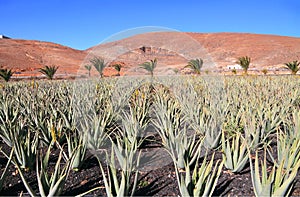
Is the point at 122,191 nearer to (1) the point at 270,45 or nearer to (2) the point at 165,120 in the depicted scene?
(2) the point at 165,120

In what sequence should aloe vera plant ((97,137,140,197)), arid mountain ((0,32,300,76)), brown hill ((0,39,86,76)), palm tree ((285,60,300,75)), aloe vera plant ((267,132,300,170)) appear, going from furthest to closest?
brown hill ((0,39,86,76)), arid mountain ((0,32,300,76)), palm tree ((285,60,300,75)), aloe vera plant ((267,132,300,170)), aloe vera plant ((97,137,140,197))

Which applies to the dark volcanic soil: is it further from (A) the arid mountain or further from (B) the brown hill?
(B) the brown hill

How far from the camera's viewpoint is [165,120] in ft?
11.4

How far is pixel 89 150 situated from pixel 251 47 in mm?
75214

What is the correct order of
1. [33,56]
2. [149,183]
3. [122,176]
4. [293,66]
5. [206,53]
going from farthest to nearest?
[33,56] → [206,53] → [293,66] → [149,183] → [122,176]

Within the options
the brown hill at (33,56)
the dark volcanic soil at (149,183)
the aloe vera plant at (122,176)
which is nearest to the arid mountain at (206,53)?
the brown hill at (33,56)

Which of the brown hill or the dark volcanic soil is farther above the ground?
the brown hill

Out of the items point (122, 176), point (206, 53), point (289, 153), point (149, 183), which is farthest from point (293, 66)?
point (206, 53)

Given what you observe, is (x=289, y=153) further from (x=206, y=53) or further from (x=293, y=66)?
(x=206, y=53)

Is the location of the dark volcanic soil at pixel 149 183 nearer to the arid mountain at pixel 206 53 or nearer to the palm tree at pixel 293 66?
the palm tree at pixel 293 66

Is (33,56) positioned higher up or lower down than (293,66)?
higher up

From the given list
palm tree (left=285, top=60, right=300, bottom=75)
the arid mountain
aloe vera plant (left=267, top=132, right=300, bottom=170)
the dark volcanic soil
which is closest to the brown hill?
the arid mountain

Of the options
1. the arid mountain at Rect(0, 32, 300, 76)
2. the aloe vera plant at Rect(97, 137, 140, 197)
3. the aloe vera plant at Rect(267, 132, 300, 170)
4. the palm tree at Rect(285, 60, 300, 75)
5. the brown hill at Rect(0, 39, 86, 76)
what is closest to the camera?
the aloe vera plant at Rect(97, 137, 140, 197)

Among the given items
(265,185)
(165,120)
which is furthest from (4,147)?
(265,185)
